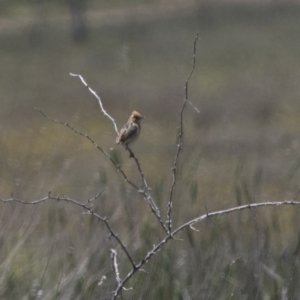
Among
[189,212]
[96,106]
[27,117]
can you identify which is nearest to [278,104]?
[96,106]

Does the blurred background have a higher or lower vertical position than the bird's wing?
higher

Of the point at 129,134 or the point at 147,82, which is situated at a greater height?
the point at 147,82

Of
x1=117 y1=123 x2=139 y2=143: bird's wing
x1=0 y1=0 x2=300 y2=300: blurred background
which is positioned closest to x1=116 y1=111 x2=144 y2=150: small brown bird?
x1=117 y1=123 x2=139 y2=143: bird's wing

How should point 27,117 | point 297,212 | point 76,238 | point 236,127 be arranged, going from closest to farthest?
1. point 297,212
2. point 76,238
3. point 236,127
4. point 27,117

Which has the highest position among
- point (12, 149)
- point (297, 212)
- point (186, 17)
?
point (186, 17)

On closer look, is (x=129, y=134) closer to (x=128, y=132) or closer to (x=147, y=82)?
(x=128, y=132)

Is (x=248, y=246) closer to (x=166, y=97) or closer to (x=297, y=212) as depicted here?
(x=297, y=212)

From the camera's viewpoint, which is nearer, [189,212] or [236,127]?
[189,212]

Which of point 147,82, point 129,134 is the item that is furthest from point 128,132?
point 147,82

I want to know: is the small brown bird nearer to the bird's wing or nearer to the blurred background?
the bird's wing

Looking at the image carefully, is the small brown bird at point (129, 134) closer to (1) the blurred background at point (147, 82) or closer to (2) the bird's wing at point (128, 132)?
(2) the bird's wing at point (128, 132)

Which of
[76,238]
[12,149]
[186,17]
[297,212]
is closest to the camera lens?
[297,212]

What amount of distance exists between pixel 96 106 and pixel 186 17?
2934 millimetres

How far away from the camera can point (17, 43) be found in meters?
16.8
